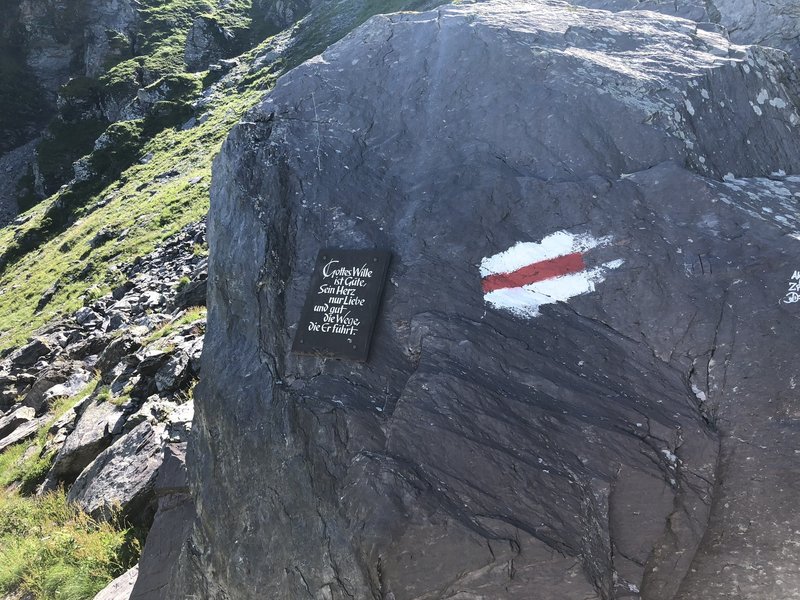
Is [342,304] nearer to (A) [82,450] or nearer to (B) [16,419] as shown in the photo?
(A) [82,450]

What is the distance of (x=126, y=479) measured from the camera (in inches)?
316

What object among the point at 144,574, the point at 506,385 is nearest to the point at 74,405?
the point at 144,574

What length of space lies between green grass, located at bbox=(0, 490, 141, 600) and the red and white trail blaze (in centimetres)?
544

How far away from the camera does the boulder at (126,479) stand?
7.77 meters

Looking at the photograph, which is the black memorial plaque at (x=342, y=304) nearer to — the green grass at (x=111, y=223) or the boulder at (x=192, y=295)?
the boulder at (x=192, y=295)

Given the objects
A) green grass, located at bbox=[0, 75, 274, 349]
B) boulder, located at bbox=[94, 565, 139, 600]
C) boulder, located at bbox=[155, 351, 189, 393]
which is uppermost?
boulder, located at bbox=[155, 351, 189, 393]

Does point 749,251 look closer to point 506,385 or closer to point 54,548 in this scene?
point 506,385

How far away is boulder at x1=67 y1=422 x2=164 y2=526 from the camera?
777 centimetres

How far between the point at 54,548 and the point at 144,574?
2.07 m

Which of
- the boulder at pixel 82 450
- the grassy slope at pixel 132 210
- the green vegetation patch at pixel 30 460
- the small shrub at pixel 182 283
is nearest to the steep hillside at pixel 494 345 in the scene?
the boulder at pixel 82 450

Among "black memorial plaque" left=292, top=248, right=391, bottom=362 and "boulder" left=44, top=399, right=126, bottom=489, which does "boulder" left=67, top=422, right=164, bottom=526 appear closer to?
"boulder" left=44, top=399, right=126, bottom=489

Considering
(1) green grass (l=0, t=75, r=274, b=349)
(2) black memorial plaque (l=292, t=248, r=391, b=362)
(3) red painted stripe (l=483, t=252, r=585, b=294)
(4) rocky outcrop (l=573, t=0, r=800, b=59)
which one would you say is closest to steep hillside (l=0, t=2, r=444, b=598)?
(1) green grass (l=0, t=75, r=274, b=349)

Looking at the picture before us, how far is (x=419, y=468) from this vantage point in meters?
4.12

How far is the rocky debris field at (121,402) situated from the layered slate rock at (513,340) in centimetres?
278
